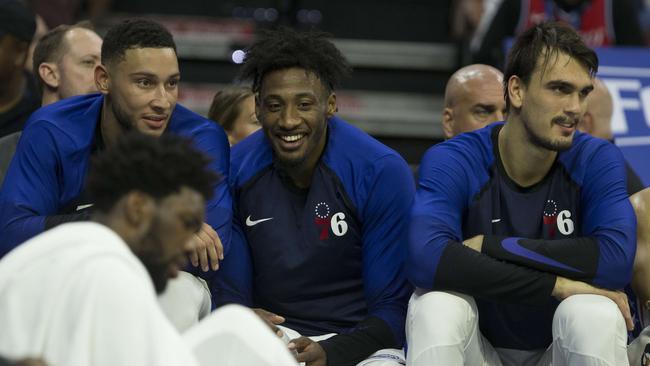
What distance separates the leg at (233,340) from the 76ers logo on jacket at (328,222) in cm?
138

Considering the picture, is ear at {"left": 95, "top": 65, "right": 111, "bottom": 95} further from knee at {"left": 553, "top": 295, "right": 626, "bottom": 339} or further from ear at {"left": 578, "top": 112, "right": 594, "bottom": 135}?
ear at {"left": 578, "top": 112, "right": 594, "bottom": 135}

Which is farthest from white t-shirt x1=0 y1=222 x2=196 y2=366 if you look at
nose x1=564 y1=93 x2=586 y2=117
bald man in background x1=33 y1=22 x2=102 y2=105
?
bald man in background x1=33 y1=22 x2=102 y2=105

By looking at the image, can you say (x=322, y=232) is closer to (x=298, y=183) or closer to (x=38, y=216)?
(x=298, y=183)

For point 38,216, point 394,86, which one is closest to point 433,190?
point 38,216

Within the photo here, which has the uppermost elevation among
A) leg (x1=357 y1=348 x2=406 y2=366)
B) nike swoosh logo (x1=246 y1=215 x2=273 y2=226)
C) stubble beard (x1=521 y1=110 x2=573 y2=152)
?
stubble beard (x1=521 y1=110 x2=573 y2=152)

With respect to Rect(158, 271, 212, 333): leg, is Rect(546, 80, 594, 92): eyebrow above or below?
above

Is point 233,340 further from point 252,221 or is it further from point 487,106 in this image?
point 487,106

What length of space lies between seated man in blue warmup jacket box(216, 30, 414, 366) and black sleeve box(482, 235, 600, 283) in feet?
1.49

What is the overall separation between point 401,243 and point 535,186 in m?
0.48

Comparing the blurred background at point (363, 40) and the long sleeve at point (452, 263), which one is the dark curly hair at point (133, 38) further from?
the blurred background at point (363, 40)

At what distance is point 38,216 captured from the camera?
3721 millimetres

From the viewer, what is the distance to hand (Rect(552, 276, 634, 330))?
3559mm

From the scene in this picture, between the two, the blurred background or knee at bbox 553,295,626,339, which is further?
the blurred background

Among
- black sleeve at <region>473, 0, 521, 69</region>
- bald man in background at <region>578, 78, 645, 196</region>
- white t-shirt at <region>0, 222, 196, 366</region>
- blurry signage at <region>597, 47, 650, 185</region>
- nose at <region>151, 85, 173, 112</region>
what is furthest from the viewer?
black sleeve at <region>473, 0, 521, 69</region>
